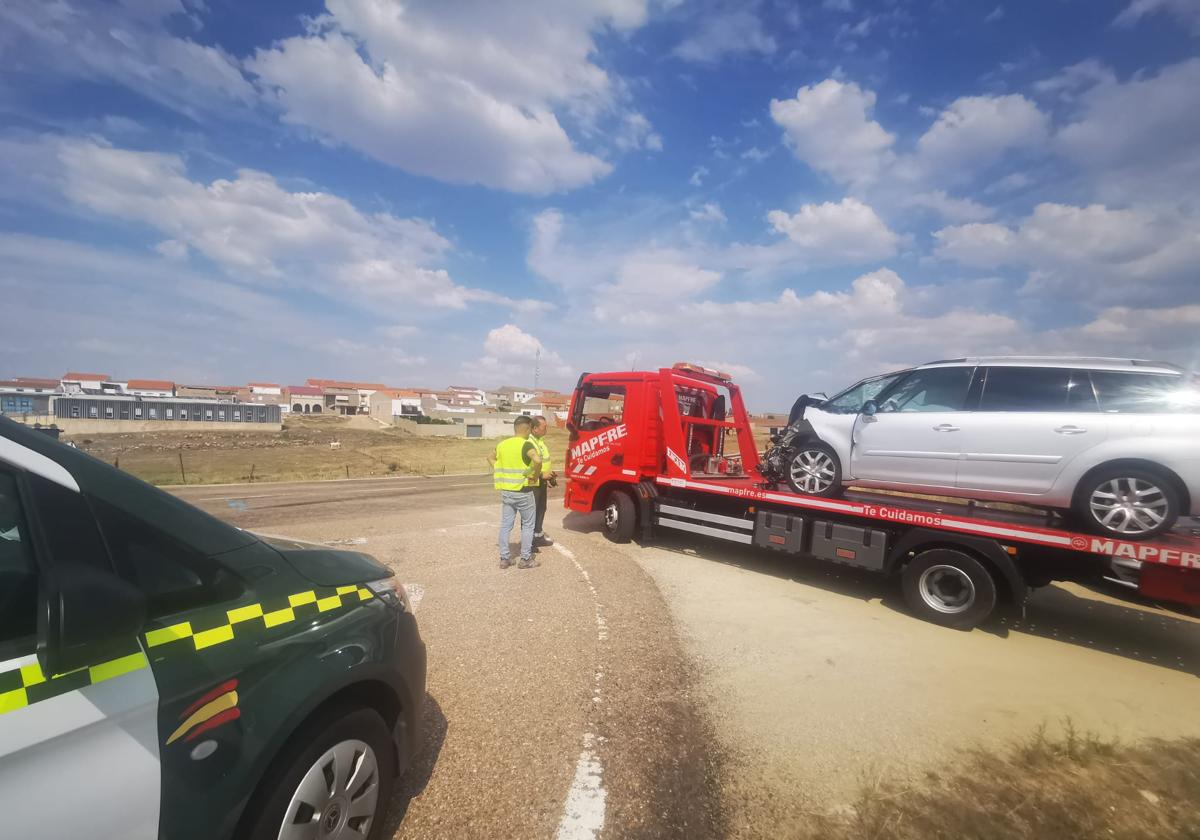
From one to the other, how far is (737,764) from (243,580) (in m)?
2.69

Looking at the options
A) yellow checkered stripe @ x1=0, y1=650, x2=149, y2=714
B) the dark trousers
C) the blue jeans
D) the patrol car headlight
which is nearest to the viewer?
yellow checkered stripe @ x1=0, y1=650, x2=149, y2=714

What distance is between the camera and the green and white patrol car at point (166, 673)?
1.23 meters

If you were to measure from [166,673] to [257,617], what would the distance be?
1.00ft

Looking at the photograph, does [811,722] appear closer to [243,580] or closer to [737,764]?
[737,764]

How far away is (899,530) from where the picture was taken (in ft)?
18.4

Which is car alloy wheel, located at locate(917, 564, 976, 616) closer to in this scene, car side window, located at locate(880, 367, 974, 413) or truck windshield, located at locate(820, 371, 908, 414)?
car side window, located at locate(880, 367, 974, 413)

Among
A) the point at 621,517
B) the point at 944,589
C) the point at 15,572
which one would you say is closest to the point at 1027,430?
the point at 944,589

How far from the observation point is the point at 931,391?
5.58 meters

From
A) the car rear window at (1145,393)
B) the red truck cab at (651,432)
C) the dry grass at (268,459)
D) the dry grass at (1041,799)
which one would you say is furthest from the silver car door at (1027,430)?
the dry grass at (268,459)

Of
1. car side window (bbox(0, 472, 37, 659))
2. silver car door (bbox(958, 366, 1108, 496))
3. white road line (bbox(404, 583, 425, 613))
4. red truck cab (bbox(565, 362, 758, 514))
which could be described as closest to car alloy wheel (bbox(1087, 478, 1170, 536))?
silver car door (bbox(958, 366, 1108, 496))

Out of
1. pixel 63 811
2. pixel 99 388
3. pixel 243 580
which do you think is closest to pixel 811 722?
pixel 243 580

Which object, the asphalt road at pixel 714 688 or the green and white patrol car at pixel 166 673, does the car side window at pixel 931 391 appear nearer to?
the asphalt road at pixel 714 688

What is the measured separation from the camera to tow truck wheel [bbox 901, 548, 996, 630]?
4988 millimetres

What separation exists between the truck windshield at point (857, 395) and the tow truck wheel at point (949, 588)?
67.1 inches
